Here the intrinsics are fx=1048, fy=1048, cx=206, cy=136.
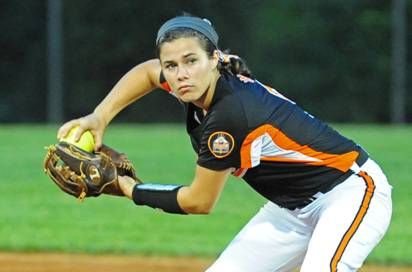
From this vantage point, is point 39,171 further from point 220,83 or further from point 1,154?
point 220,83

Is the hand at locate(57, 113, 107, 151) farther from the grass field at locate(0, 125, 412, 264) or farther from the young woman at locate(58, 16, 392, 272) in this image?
the grass field at locate(0, 125, 412, 264)

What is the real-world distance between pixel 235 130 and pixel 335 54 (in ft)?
92.6

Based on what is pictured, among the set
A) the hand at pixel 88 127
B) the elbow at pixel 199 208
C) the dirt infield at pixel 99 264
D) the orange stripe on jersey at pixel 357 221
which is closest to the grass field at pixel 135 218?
the dirt infield at pixel 99 264

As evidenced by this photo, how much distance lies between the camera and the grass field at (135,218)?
928cm

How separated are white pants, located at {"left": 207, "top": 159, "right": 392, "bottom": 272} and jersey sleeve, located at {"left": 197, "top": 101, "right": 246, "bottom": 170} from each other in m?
0.49

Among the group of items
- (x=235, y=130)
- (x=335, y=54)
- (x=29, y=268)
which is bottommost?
(x=29, y=268)

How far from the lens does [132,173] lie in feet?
15.6

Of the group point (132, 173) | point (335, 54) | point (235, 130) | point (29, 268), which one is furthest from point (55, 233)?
point (335, 54)

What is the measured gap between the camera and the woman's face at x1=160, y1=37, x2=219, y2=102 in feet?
13.8

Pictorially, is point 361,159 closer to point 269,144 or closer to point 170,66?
point 269,144

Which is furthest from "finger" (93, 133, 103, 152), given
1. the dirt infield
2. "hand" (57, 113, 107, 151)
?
the dirt infield

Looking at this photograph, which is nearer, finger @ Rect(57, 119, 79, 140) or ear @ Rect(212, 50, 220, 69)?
ear @ Rect(212, 50, 220, 69)

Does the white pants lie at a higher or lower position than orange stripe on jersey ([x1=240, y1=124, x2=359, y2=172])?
lower

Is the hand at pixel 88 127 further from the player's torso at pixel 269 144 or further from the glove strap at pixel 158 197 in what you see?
the player's torso at pixel 269 144
